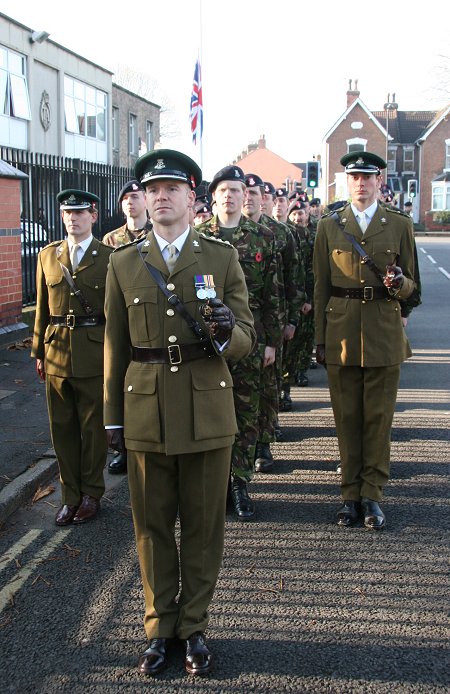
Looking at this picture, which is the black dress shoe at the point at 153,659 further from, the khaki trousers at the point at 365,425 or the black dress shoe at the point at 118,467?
the black dress shoe at the point at 118,467

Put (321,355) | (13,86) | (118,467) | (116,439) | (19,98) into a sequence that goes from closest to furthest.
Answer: (116,439), (321,355), (118,467), (13,86), (19,98)

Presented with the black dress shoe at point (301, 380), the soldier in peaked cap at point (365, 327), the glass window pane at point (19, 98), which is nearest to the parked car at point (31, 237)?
the black dress shoe at point (301, 380)

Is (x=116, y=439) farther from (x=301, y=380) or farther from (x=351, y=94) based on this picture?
(x=351, y=94)

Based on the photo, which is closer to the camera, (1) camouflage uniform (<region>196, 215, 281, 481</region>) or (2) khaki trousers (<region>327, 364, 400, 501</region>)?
(2) khaki trousers (<region>327, 364, 400, 501</region>)

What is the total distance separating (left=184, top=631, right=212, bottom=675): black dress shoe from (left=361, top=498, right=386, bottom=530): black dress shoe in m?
1.94

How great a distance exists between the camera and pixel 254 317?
584 cm

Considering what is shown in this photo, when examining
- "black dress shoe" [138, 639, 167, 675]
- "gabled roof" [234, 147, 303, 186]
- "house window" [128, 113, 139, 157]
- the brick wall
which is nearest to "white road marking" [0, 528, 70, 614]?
"black dress shoe" [138, 639, 167, 675]

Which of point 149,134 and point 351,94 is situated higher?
point 351,94

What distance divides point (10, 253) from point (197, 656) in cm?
846

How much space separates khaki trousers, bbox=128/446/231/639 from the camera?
3650 millimetres

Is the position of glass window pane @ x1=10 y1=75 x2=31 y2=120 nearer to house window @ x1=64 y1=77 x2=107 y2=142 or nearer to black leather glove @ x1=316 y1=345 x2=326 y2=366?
house window @ x1=64 y1=77 x2=107 y2=142

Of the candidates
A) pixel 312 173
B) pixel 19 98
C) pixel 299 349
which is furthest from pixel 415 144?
pixel 299 349

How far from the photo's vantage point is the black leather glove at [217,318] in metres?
3.31

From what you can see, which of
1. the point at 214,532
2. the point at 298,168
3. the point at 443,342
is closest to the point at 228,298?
the point at 214,532
